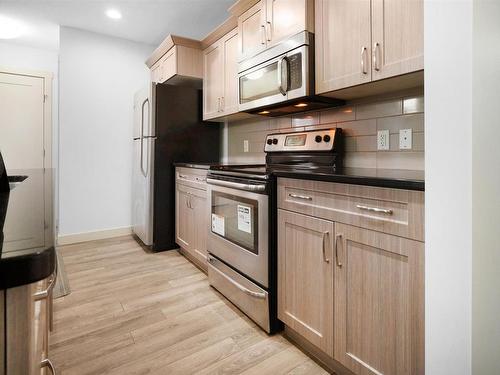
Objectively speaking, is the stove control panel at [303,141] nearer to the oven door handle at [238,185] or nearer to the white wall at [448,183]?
the oven door handle at [238,185]

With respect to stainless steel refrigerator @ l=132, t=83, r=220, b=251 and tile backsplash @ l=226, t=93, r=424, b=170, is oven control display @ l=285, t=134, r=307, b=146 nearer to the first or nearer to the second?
tile backsplash @ l=226, t=93, r=424, b=170

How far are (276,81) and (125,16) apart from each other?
2.27 meters

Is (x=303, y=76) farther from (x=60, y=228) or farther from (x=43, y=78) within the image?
(x=43, y=78)

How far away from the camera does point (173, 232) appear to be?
3.35 meters

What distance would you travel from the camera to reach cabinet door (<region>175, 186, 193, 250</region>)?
2.95 meters

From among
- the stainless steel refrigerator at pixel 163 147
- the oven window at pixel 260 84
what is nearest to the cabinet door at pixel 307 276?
the oven window at pixel 260 84

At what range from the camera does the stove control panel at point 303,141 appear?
2.00 metres

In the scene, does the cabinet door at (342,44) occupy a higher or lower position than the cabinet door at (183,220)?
higher

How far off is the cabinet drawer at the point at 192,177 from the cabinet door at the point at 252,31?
3.33 feet

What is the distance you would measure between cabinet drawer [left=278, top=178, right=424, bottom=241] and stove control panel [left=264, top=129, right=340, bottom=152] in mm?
564

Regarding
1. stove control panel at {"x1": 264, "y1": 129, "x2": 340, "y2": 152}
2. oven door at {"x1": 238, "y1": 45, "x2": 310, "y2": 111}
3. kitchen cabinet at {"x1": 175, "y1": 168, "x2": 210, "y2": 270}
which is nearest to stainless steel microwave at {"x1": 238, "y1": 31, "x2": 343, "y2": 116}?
oven door at {"x1": 238, "y1": 45, "x2": 310, "y2": 111}

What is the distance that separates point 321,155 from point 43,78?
13.3 feet

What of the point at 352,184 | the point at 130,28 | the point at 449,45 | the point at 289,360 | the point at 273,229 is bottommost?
the point at 289,360

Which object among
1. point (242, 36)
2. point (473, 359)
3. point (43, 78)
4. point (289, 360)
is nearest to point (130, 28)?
point (43, 78)
